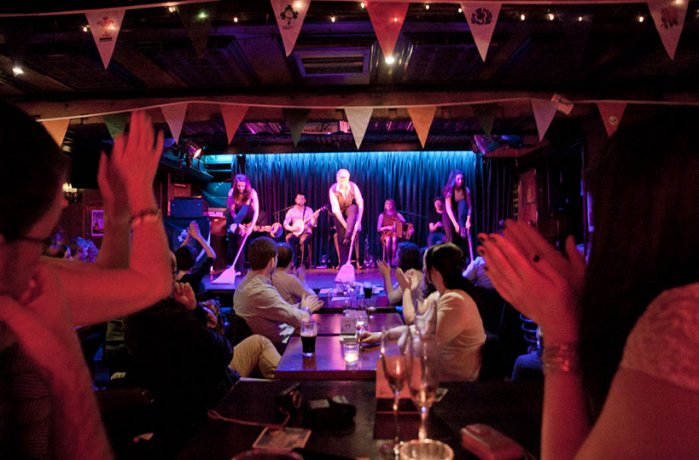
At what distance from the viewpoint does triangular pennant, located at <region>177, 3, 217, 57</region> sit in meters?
2.67

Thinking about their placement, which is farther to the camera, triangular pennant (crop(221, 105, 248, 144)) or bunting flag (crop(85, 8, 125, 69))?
triangular pennant (crop(221, 105, 248, 144))

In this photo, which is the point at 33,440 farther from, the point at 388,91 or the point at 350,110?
the point at 388,91

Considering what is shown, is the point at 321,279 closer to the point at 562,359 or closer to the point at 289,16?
the point at 289,16

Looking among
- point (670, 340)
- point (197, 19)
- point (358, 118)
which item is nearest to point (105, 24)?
point (197, 19)

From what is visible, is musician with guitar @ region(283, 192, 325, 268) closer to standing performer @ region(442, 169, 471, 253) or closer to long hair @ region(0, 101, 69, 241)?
standing performer @ region(442, 169, 471, 253)

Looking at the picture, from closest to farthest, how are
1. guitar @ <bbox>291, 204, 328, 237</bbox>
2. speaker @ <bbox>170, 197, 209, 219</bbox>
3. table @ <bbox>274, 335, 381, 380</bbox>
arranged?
table @ <bbox>274, 335, 381, 380</bbox> → guitar @ <bbox>291, 204, 328, 237</bbox> → speaker @ <bbox>170, 197, 209, 219</bbox>

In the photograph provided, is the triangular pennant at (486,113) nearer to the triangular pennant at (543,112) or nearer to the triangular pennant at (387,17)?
the triangular pennant at (543,112)

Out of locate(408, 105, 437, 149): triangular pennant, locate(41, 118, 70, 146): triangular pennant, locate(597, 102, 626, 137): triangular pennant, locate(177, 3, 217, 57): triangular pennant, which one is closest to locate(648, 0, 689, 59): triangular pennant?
locate(597, 102, 626, 137): triangular pennant

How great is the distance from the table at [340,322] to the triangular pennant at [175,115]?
2241 millimetres

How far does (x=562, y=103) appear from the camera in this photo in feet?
13.3

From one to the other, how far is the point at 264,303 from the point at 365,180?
305 inches

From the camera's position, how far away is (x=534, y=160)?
341 inches

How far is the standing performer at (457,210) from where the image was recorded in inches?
358

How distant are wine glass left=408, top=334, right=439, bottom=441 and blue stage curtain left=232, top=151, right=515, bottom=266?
371 inches
